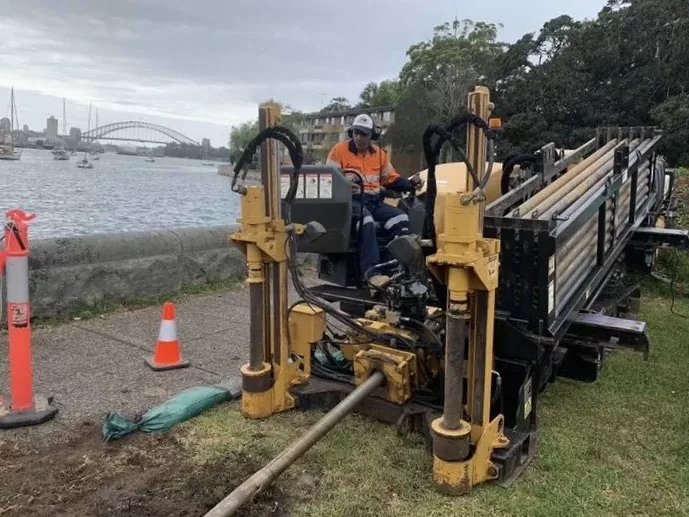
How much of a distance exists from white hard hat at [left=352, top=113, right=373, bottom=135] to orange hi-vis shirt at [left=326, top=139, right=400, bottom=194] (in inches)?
6.6

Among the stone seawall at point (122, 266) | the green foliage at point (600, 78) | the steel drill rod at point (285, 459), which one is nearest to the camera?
the steel drill rod at point (285, 459)

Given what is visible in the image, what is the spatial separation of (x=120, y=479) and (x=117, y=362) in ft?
6.55

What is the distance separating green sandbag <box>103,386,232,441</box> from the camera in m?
3.99

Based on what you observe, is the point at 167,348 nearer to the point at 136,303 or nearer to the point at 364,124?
the point at 136,303

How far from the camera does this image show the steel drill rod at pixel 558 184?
4.12 metres

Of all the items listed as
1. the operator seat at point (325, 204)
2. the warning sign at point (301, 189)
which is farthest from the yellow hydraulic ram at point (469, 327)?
the warning sign at point (301, 189)

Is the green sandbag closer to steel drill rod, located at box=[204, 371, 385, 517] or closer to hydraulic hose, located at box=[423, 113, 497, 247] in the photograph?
steel drill rod, located at box=[204, 371, 385, 517]

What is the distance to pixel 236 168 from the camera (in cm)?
404

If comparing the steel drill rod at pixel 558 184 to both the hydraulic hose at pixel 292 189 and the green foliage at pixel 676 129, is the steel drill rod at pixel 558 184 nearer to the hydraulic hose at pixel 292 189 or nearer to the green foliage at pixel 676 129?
the hydraulic hose at pixel 292 189

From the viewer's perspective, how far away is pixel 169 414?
416 cm

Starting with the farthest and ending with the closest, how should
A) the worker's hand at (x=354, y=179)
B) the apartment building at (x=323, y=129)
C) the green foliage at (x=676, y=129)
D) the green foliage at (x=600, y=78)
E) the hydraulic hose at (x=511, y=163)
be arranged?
the apartment building at (x=323, y=129) < the green foliage at (x=600, y=78) < the green foliage at (x=676, y=129) < the worker's hand at (x=354, y=179) < the hydraulic hose at (x=511, y=163)

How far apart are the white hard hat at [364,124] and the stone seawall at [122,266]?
9.90ft

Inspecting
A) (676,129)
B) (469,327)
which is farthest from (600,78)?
(469,327)

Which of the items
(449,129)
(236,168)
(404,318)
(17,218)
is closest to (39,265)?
(17,218)
